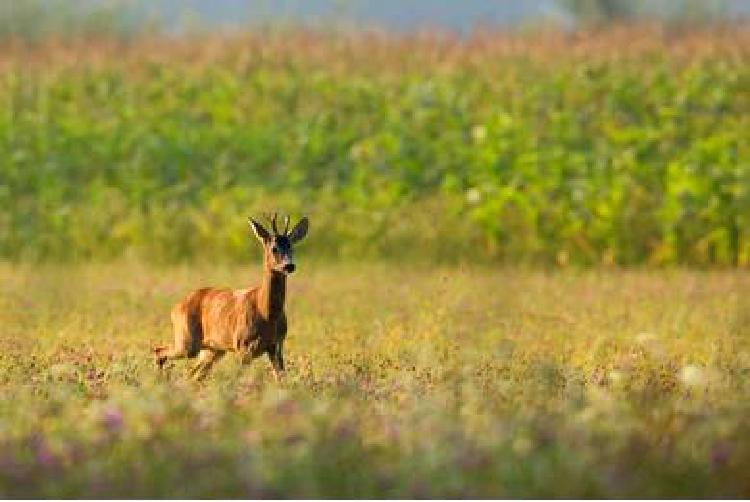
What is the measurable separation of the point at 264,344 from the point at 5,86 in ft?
47.9

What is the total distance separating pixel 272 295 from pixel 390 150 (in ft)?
36.6

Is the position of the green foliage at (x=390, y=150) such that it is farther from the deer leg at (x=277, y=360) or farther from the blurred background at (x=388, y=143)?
the deer leg at (x=277, y=360)

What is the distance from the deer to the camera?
940cm

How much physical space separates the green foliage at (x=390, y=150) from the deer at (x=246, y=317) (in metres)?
8.20

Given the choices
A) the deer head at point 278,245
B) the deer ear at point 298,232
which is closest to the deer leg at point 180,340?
the deer head at point 278,245

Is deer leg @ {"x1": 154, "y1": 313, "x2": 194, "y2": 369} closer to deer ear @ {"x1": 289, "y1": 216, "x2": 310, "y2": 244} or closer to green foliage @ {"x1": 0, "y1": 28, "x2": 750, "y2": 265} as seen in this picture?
deer ear @ {"x1": 289, "y1": 216, "x2": 310, "y2": 244}

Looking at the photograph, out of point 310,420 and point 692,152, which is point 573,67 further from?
point 310,420

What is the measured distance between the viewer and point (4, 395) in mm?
8906

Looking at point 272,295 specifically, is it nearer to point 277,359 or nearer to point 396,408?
point 277,359

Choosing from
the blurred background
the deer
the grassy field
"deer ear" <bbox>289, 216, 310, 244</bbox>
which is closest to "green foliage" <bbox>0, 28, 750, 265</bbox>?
the blurred background

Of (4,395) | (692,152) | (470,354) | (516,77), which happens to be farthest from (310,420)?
(516,77)

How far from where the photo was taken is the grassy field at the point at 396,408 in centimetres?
740

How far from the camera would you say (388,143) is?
67.6ft

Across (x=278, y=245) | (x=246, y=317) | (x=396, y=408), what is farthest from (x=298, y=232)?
(x=396, y=408)
